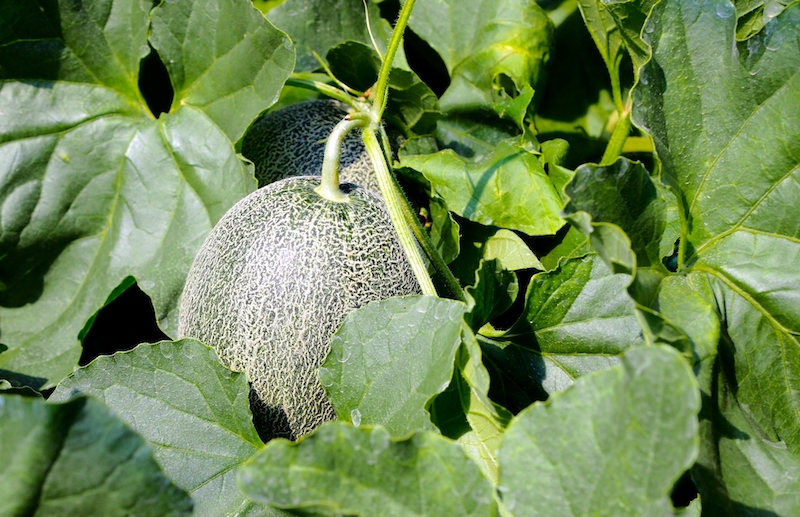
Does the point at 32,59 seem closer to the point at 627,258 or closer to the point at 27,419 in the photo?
the point at 27,419

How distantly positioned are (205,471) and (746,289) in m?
0.89

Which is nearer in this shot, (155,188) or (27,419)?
(27,419)

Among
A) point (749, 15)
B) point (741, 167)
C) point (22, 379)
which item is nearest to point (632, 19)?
point (749, 15)

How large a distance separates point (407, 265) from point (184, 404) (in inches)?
17.6

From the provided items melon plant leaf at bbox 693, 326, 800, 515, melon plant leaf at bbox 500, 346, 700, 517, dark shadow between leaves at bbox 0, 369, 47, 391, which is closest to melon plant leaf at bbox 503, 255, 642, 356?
melon plant leaf at bbox 693, 326, 800, 515

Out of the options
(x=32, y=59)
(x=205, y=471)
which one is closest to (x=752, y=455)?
(x=205, y=471)

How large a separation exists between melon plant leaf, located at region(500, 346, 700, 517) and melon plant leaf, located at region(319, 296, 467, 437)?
0.24 m

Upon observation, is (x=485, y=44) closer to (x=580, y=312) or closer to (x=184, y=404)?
(x=580, y=312)

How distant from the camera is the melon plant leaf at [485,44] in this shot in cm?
166

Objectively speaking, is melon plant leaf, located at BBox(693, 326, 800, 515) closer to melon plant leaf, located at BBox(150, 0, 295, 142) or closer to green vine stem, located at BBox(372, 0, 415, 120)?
green vine stem, located at BBox(372, 0, 415, 120)

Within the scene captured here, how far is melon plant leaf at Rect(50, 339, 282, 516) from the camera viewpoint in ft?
3.76

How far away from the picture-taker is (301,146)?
1638 mm

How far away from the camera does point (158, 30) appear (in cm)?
157

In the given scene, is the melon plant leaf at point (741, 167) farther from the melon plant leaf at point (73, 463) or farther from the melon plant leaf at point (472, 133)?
the melon plant leaf at point (73, 463)
